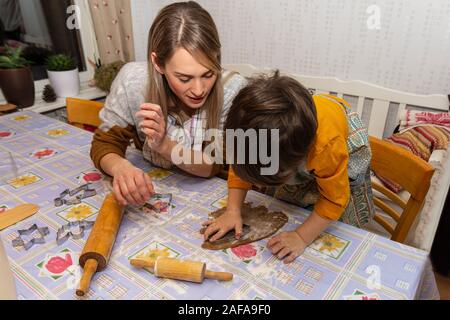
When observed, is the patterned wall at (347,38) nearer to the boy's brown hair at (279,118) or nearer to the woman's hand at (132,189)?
the boy's brown hair at (279,118)

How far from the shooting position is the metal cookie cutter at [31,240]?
2.41ft

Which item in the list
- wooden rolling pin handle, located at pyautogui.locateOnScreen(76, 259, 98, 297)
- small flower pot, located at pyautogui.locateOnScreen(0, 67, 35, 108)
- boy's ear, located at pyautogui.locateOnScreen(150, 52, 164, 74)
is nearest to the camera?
wooden rolling pin handle, located at pyautogui.locateOnScreen(76, 259, 98, 297)

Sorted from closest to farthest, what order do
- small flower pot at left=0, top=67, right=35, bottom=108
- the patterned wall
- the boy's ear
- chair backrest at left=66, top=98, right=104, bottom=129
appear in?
the boy's ear
chair backrest at left=66, top=98, right=104, bottom=129
the patterned wall
small flower pot at left=0, top=67, right=35, bottom=108

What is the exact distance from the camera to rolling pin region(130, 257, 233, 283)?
0.63 m

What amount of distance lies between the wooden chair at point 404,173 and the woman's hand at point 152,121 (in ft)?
1.95

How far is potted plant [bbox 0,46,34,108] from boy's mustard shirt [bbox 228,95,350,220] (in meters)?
1.64

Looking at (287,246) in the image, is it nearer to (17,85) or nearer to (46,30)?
(17,85)

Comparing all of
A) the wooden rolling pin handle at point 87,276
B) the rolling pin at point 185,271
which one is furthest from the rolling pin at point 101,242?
the rolling pin at point 185,271

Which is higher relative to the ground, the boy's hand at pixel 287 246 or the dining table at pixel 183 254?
the boy's hand at pixel 287 246

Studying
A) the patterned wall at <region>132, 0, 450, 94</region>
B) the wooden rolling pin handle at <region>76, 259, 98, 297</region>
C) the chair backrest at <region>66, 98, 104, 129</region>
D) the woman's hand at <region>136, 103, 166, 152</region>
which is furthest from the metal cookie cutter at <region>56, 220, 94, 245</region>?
the patterned wall at <region>132, 0, 450, 94</region>

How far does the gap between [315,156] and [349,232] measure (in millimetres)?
190

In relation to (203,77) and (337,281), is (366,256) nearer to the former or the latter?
(337,281)

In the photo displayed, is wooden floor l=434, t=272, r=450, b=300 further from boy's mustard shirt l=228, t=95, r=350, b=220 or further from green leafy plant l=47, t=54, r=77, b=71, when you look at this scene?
green leafy plant l=47, t=54, r=77, b=71

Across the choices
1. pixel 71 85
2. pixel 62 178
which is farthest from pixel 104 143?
pixel 71 85
